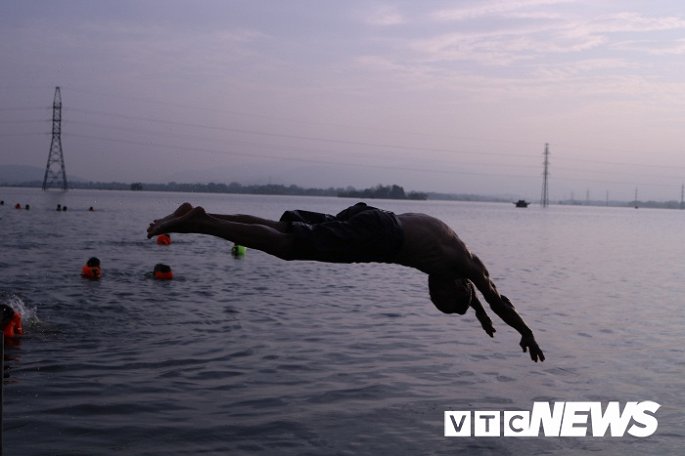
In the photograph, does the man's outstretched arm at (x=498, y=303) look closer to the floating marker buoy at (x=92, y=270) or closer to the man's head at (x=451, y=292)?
the man's head at (x=451, y=292)

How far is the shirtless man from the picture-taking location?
821 cm

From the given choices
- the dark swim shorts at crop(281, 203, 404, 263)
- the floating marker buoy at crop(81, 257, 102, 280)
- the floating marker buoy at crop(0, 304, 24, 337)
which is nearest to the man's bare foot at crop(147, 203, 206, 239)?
the dark swim shorts at crop(281, 203, 404, 263)

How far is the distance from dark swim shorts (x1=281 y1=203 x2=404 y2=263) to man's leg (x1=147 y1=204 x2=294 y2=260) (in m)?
0.18

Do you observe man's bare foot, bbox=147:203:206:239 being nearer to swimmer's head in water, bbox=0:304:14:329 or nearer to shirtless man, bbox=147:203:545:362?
shirtless man, bbox=147:203:545:362

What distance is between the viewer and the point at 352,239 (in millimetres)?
8391

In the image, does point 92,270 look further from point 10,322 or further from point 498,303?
point 498,303

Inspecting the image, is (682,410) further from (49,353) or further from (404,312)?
(49,353)

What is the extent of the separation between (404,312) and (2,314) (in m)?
12.4

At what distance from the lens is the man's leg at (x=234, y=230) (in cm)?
812

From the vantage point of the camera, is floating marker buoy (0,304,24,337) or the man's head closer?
the man's head
